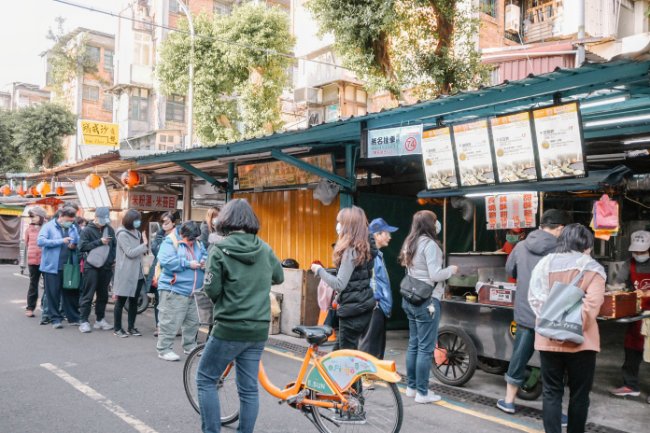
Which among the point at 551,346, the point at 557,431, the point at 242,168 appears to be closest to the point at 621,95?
the point at 551,346

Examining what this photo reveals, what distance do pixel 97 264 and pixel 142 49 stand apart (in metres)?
30.6

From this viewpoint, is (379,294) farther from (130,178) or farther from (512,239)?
(130,178)

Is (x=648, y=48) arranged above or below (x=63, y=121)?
below

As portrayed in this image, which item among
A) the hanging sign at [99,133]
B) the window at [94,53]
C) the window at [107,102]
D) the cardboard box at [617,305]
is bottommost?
the cardboard box at [617,305]

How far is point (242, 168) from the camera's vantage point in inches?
462

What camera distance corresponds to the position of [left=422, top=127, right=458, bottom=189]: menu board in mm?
6863

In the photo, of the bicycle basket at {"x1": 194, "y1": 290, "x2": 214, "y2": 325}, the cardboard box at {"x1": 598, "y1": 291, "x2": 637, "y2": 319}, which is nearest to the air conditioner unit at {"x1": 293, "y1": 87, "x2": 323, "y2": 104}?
the bicycle basket at {"x1": 194, "y1": 290, "x2": 214, "y2": 325}

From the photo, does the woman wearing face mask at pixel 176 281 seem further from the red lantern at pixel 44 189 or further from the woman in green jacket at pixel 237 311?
the red lantern at pixel 44 189

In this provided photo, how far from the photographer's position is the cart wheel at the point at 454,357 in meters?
6.25

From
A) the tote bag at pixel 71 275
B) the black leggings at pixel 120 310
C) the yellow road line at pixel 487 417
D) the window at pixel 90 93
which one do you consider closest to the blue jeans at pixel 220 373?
the yellow road line at pixel 487 417

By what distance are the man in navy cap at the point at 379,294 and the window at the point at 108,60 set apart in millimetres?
41125

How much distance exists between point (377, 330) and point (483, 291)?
1.44m

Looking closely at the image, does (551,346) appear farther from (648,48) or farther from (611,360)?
(611,360)

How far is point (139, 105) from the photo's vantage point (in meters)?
36.4
